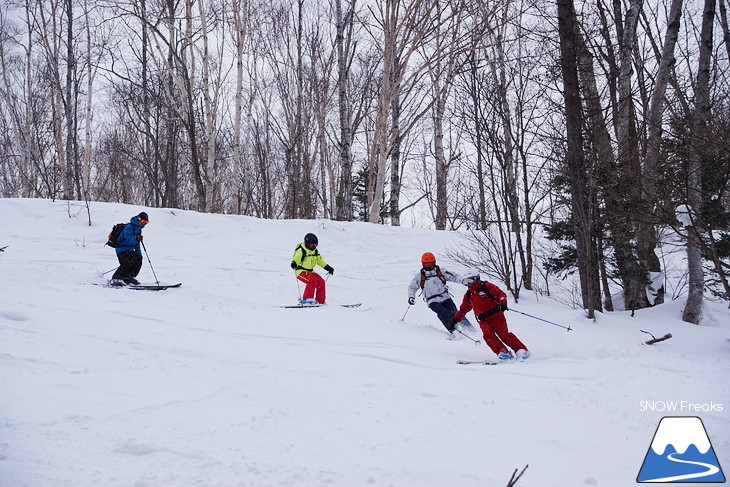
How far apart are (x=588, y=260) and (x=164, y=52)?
15.2 meters

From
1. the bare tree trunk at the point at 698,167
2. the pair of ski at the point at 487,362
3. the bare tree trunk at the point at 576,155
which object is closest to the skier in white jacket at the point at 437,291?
the pair of ski at the point at 487,362

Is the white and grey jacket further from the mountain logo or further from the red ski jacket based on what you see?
the mountain logo

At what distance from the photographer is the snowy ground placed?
2.49 m

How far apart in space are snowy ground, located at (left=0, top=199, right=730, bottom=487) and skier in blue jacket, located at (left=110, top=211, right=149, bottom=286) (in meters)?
0.51

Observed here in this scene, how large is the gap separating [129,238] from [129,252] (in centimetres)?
28

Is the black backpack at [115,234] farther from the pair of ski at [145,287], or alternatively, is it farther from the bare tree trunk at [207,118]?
the bare tree trunk at [207,118]

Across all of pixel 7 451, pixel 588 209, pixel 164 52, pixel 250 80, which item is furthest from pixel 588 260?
pixel 250 80

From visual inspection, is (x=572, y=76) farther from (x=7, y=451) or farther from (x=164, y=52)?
(x=164, y=52)

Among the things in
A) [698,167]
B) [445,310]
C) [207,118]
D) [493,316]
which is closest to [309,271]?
[445,310]

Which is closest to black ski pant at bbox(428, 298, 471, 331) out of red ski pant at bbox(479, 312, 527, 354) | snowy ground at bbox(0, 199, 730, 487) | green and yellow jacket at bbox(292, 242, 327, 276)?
snowy ground at bbox(0, 199, 730, 487)

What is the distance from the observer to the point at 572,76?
773cm

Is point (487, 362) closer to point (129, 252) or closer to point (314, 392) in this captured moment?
point (314, 392)

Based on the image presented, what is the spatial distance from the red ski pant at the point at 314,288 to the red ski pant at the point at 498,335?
348cm

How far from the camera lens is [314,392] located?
374 cm
